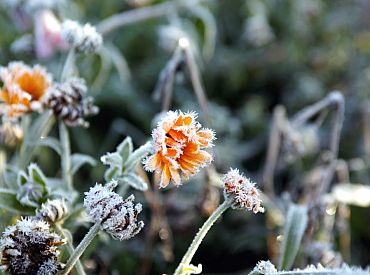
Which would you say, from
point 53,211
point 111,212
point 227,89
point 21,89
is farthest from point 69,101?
point 227,89

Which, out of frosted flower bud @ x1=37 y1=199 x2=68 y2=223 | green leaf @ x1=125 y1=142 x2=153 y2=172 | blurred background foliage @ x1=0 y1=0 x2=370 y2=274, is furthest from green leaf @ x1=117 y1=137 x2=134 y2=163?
blurred background foliage @ x1=0 y1=0 x2=370 y2=274

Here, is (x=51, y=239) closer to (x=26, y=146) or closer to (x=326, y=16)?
(x=26, y=146)

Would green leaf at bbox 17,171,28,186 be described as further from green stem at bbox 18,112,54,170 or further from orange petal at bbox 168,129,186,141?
orange petal at bbox 168,129,186,141

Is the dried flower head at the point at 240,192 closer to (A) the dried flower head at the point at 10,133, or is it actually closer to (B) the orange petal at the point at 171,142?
(B) the orange petal at the point at 171,142

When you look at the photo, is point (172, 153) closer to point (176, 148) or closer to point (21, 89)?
point (176, 148)

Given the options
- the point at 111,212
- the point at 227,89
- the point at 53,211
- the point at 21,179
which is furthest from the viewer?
the point at 227,89

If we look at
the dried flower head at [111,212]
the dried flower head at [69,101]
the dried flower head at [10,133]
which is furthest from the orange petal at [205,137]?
the dried flower head at [10,133]
